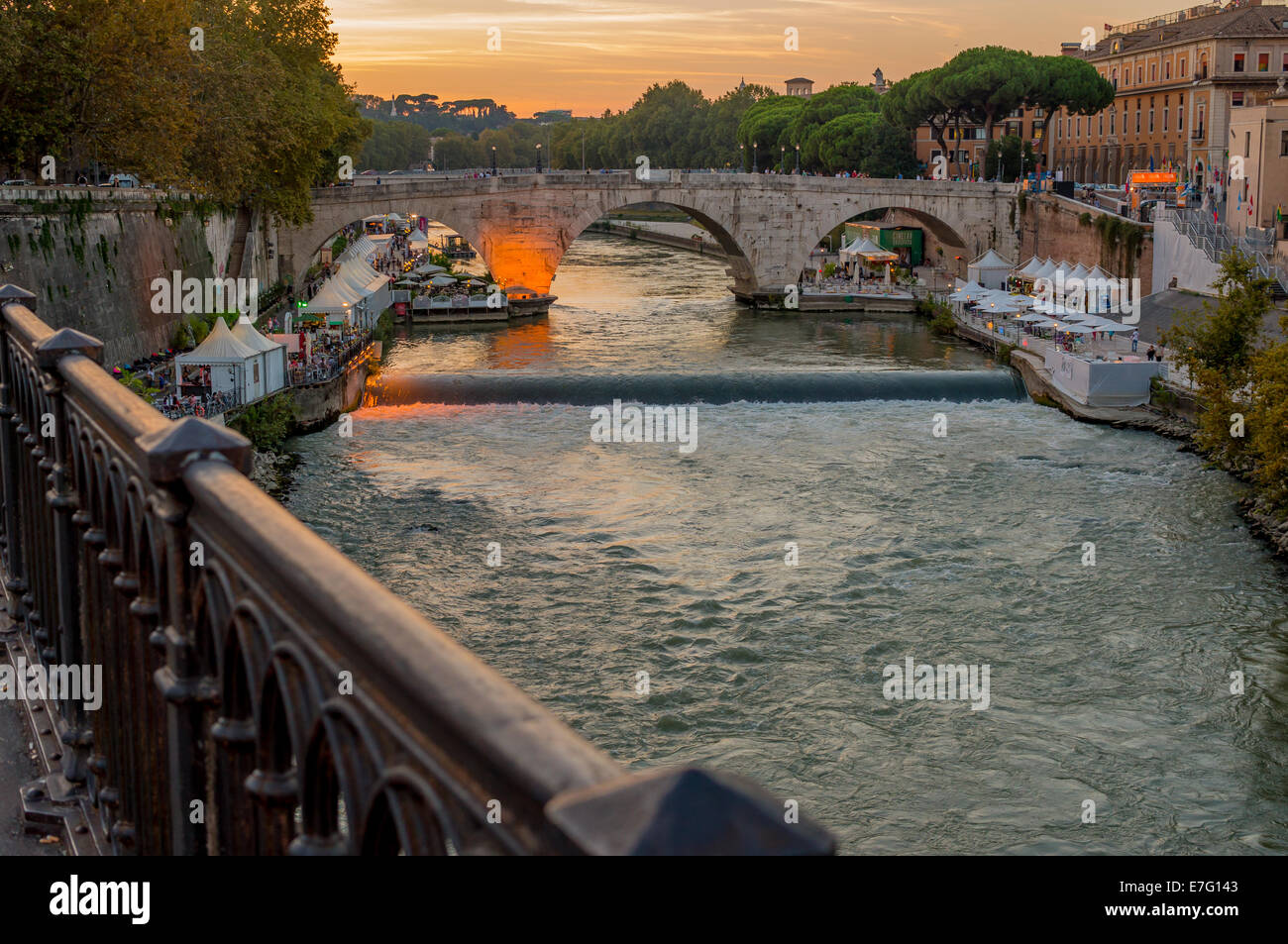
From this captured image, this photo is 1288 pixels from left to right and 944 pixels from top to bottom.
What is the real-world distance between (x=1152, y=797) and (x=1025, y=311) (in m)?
22.6

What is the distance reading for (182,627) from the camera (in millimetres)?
2162

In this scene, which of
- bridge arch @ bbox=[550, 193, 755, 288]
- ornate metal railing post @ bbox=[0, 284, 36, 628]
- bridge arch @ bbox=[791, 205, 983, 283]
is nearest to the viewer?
ornate metal railing post @ bbox=[0, 284, 36, 628]

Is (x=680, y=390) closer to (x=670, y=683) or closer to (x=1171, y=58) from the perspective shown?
(x=670, y=683)

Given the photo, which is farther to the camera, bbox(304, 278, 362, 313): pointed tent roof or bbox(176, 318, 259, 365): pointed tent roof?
bbox(304, 278, 362, 313): pointed tent roof

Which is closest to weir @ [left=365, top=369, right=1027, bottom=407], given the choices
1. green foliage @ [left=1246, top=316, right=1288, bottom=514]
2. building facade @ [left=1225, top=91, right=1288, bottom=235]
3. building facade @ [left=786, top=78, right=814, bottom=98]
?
green foliage @ [left=1246, top=316, right=1288, bottom=514]

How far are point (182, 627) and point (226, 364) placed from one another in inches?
772

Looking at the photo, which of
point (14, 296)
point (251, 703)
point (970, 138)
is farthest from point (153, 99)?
point (970, 138)

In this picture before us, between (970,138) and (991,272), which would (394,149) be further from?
(991,272)

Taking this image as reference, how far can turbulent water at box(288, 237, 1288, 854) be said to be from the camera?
1105cm

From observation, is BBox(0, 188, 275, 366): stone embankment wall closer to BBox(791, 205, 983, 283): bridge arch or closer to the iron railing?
the iron railing

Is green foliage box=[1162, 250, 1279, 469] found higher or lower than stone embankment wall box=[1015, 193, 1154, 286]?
lower

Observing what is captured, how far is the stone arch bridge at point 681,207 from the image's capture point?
40.0 m

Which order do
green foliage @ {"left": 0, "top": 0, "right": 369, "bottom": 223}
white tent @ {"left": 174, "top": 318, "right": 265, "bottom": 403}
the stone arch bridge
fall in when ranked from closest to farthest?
white tent @ {"left": 174, "top": 318, "right": 265, "bottom": 403} → green foliage @ {"left": 0, "top": 0, "right": 369, "bottom": 223} → the stone arch bridge

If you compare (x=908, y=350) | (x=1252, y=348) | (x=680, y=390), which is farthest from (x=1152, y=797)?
(x=908, y=350)
